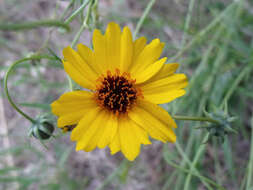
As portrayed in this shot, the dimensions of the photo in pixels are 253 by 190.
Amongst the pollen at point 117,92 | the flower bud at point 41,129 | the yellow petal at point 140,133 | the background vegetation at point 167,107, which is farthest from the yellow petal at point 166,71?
the background vegetation at point 167,107

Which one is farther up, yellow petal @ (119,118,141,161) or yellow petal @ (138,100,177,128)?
yellow petal @ (138,100,177,128)

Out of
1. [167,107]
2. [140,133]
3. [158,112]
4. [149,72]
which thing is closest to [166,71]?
[149,72]

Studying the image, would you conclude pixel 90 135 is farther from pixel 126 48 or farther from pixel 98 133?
pixel 126 48

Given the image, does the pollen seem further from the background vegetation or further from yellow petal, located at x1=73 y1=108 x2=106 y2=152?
the background vegetation

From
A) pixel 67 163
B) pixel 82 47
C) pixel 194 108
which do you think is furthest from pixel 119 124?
pixel 67 163

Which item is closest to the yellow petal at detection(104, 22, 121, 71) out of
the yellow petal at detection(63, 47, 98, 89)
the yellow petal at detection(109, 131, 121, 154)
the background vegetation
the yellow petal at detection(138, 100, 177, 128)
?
the yellow petal at detection(63, 47, 98, 89)

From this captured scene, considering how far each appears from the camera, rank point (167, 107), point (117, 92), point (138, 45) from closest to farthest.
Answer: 1. point (138, 45)
2. point (117, 92)
3. point (167, 107)

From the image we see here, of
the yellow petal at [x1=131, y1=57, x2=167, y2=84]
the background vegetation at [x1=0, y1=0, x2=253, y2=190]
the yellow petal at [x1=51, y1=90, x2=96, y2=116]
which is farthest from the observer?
the background vegetation at [x1=0, y1=0, x2=253, y2=190]
